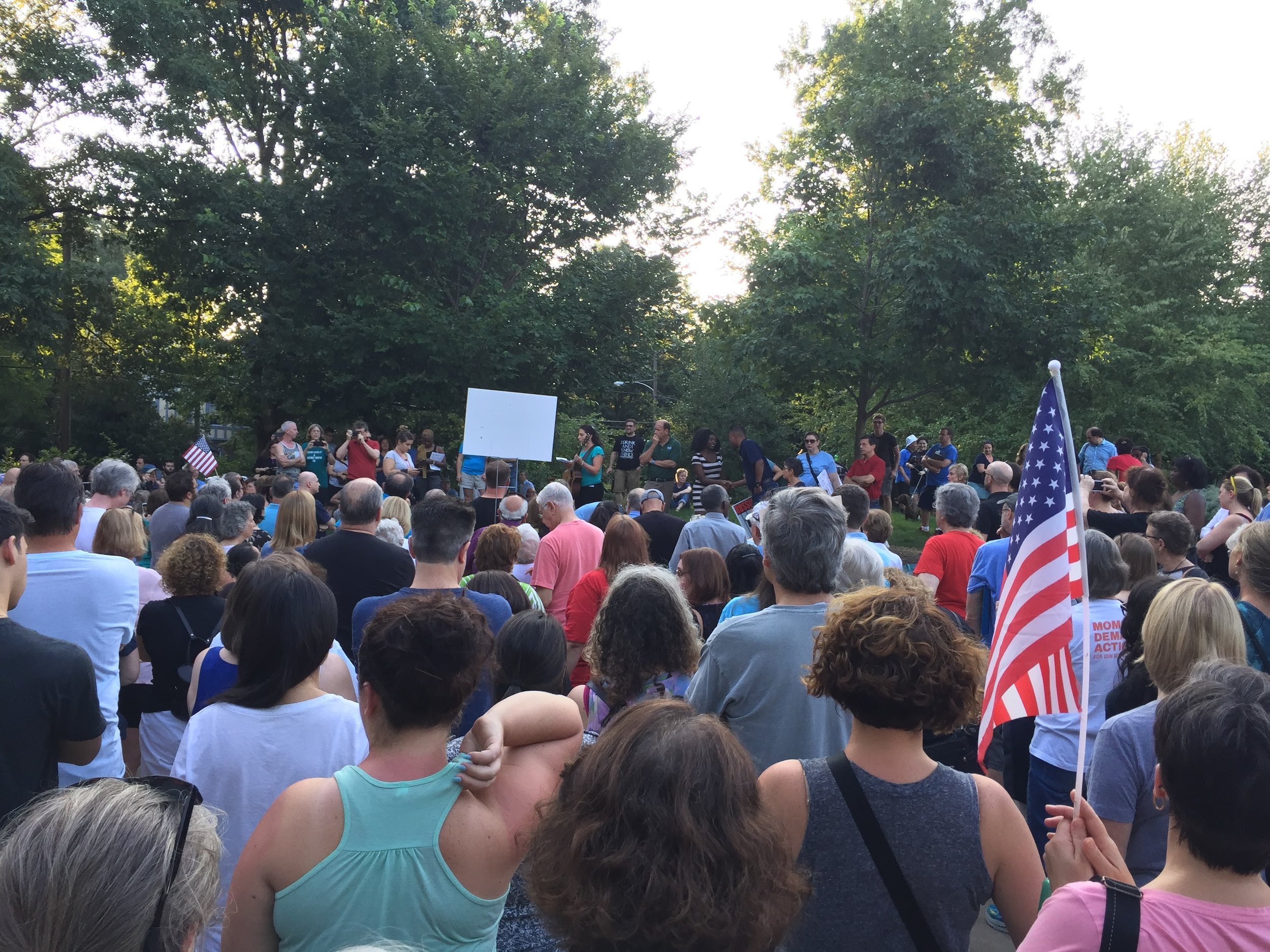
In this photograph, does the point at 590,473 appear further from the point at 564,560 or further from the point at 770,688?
the point at 770,688

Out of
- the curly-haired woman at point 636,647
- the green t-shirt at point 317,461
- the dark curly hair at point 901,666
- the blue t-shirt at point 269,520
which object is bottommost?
the green t-shirt at point 317,461

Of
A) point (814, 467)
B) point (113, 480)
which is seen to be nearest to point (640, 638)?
point (113, 480)

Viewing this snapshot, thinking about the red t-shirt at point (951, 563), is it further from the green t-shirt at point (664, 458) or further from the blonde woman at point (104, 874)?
the green t-shirt at point (664, 458)

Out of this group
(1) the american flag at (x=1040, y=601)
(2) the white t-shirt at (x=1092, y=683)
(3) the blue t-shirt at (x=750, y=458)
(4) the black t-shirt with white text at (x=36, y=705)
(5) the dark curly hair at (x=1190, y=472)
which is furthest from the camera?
(3) the blue t-shirt at (x=750, y=458)

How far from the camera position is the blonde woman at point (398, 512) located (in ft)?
21.9

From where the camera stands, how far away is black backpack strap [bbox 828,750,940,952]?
2002 millimetres

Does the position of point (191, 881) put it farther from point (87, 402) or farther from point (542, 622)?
point (87, 402)

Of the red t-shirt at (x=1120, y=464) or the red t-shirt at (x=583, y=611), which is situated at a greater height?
the red t-shirt at (x=1120, y=464)

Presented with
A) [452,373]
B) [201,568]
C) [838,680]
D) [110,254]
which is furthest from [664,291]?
[110,254]

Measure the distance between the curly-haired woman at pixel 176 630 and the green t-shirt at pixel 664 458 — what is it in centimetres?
1077

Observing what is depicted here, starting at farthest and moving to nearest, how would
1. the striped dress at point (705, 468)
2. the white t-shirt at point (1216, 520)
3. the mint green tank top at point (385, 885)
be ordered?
the striped dress at point (705, 468) → the white t-shirt at point (1216, 520) → the mint green tank top at point (385, 885)

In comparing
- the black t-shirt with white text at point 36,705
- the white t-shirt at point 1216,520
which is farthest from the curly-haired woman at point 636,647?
the white t-shirt at point 1216,520

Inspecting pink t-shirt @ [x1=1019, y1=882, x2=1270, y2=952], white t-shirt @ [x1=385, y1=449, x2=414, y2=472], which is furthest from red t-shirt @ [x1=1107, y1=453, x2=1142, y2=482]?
pink t-shirt @ [x1=1019, y1=882, x2=1270, y2=952]

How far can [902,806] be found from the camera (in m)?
2.05
